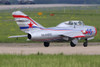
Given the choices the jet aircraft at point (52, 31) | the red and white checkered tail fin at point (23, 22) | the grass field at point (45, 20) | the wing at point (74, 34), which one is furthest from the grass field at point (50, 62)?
the grass field at point (45, 20)

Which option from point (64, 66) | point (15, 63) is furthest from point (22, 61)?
point (64, 66)

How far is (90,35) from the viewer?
1206 inches

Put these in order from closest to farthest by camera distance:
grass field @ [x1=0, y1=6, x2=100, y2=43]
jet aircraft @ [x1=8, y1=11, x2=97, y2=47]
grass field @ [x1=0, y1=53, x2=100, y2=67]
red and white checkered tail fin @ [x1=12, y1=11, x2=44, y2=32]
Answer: grass field @ [x1=0, y1=53, x2=100, y2=67] < jet aircraft @ [x1=8, y1=11, x2=97, y2=47] < red and white checkered tail fin @ [x1=12, y1=11, x2=44, y2=32] < grass field @ [x1=0, y1=6, x2=100, y2=43]

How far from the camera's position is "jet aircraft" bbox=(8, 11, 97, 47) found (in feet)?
91.7

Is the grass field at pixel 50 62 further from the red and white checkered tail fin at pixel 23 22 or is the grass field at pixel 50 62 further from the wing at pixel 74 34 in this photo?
the wing at pixel 74 34

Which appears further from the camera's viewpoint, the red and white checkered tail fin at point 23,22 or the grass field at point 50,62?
the red and white checkered tail fin at point 23,22

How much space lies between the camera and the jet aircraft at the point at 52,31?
91.7ft

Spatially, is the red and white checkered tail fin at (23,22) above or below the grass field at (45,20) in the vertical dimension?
above

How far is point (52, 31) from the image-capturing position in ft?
94.1

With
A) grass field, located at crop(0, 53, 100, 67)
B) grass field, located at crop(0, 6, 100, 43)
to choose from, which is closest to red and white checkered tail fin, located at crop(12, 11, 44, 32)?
grass field, located at crop(0, 6, 100, 43)

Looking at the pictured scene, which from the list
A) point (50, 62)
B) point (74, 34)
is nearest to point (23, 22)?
point (74, 34)

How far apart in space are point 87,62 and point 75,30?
12.5 meters

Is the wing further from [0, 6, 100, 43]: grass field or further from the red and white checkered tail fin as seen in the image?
[0, 6, 100, 43]: grass field

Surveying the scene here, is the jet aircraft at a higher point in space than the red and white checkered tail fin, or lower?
lower
